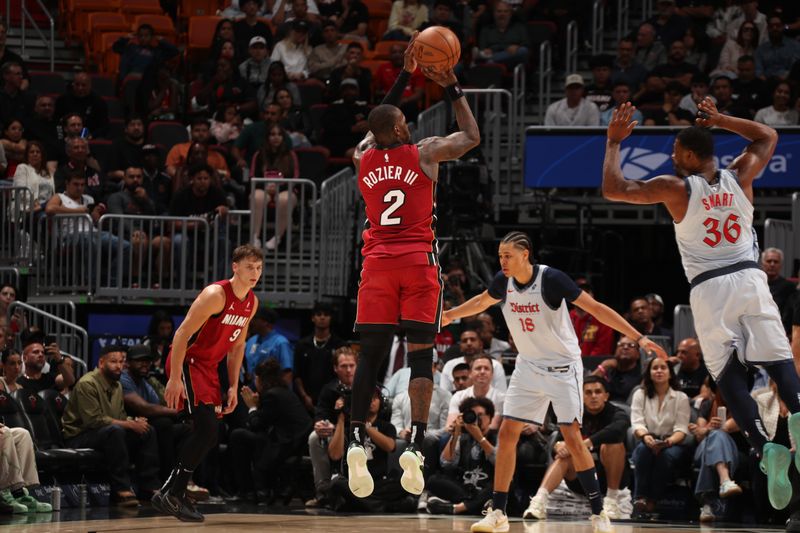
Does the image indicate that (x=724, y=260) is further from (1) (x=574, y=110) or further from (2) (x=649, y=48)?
(2) (x=649, y=48)

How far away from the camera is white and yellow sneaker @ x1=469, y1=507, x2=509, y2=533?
8.64 meters

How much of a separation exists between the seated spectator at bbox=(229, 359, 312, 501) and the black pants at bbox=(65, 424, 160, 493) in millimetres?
820

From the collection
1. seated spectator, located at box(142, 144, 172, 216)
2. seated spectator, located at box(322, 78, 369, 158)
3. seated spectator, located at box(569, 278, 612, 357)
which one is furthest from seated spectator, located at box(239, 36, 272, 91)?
seated spectator, located at box(569, 278, 612, 357)

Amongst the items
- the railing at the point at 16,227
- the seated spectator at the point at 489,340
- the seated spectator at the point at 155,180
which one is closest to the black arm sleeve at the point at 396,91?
the seated spectator at the point at 489,340

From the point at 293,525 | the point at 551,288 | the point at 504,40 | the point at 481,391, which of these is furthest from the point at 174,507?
the point at 504,40

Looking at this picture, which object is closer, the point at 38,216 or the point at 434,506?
the point at 434,506

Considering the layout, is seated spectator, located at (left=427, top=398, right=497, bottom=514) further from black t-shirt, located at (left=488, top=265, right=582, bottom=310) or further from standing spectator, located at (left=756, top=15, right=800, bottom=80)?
standing spectator, located at (left=756, top=15, right=800, bottom=80)

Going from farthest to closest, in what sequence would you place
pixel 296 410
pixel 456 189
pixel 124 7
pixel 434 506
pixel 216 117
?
pixel 124 7 → pixel 216 117 → pixel 456 189 → pixel 296 410 → pixel 434 506

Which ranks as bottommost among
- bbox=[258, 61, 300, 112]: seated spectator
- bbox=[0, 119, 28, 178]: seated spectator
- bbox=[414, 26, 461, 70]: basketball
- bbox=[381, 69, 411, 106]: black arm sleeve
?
bbox=[381, 69, 411, 106]: black arm sleeve

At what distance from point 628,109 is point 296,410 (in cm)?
619

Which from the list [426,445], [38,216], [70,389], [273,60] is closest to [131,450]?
[70,389]

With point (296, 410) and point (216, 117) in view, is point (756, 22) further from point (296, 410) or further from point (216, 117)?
point (296, 410)

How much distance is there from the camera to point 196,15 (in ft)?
67.2

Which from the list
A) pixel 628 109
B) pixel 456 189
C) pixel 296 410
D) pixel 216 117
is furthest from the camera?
pixel 216 117
